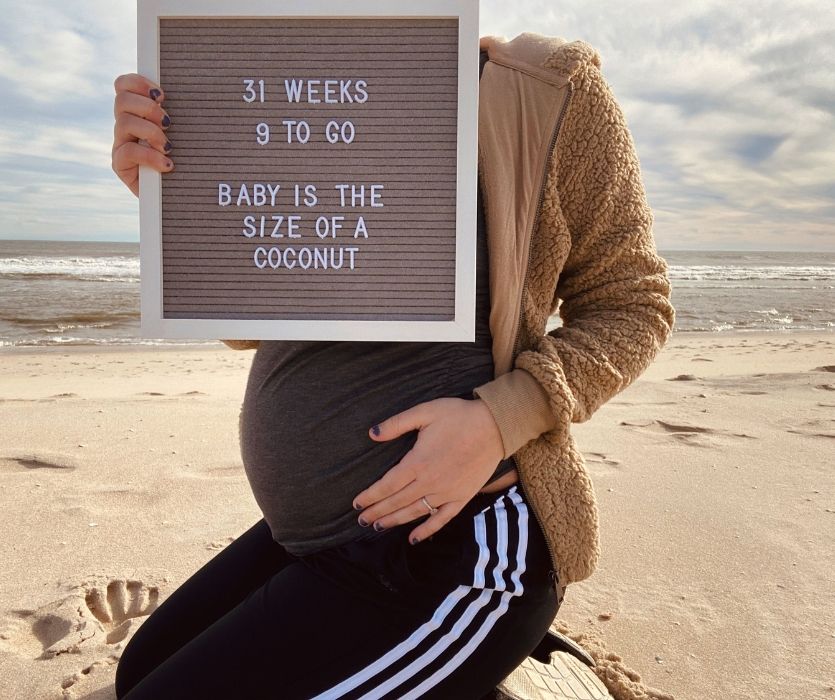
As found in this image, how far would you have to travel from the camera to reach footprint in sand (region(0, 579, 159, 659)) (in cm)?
187

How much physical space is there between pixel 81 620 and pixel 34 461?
1611 mm

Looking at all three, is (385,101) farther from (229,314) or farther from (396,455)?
(396,455)

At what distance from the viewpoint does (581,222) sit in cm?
130

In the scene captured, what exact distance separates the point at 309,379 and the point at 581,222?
1.99 ft

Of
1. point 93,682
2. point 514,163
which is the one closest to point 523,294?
point 514,163

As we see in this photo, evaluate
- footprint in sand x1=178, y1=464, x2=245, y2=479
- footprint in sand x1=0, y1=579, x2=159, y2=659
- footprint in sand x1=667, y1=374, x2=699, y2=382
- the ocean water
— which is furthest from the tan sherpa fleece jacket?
the ocean water

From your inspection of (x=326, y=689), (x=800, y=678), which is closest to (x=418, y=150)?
(x=326, y=689)

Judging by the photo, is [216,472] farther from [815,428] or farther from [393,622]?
[815,428]

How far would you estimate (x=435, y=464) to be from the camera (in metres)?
1.15

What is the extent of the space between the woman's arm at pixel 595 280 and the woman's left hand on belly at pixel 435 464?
45mm

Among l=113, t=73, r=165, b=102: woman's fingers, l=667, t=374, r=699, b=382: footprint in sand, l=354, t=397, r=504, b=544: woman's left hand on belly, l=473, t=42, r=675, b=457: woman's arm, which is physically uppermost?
l=113, t=73, r=165, b=102: woman's fingers

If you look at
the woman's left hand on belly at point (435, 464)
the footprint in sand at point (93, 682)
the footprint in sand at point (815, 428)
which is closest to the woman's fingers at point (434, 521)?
the woman's left hand on belly at point (435, 464)

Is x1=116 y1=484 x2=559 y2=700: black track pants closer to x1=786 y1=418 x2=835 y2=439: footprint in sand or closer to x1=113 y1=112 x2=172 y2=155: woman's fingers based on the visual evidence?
x1=113 y1=112 x2=172 y2=155: woman's fingers

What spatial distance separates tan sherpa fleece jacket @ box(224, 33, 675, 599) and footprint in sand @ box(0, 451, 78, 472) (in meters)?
2.73
